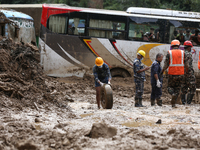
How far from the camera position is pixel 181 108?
25.2ft

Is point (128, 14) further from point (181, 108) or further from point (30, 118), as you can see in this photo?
point (30, 118)

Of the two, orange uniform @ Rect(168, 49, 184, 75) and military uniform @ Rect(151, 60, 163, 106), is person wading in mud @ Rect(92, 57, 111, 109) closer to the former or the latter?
military uniform @ Rect(151, 60, 163, 106)

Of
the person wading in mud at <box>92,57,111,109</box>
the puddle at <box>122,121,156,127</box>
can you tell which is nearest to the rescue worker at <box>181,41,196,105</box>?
the person wading in mud at <box>92,57,111,109</box>

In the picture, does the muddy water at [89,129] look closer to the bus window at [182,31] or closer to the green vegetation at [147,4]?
the bus window at [182,31]

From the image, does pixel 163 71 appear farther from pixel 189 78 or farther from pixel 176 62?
pixel 189 78

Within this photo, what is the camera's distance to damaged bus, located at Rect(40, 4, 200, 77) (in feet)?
39.7

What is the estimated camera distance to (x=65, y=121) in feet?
18.9

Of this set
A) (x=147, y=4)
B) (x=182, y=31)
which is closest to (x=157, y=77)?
(x=182, y=31)

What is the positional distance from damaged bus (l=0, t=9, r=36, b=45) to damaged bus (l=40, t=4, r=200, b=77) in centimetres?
120

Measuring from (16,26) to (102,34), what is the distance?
4.03m

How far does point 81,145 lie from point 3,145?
1.02m

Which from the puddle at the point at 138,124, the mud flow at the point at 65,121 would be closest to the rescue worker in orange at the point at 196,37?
the mud flow at the point at 65,121

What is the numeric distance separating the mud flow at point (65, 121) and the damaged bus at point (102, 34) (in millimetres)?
2474

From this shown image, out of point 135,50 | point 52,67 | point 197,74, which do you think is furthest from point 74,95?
point 197,74
